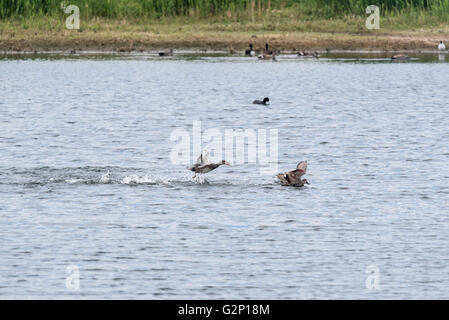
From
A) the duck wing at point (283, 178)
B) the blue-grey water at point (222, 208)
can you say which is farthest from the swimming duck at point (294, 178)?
the blue-grey water at point (222, 208)

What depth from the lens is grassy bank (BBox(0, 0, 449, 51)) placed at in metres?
66.8

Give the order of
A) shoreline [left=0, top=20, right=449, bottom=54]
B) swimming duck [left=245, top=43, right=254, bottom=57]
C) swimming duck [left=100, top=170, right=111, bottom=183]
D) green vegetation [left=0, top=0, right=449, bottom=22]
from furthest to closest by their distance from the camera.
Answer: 1. green vegetation [left=0, top=0, right=449, bottom=22]
2. shoreline [left=0, top=20, right=449, bottom=54]
3. swimming duck [left=245, top=43, right=254, bottom=57]
4. swimming duck [left=100, top=170, right=111, bottom=183]

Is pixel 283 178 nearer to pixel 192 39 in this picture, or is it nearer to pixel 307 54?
pixel 307 54

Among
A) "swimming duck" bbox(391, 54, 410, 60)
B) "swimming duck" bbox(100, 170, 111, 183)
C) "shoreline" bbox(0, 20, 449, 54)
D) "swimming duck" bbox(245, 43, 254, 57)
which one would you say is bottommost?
"swimming duck" bbox(100, 170, 111, 183)

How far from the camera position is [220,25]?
70.0m

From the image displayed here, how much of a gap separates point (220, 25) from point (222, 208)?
169ft

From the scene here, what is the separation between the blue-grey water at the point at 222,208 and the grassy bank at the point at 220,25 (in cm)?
2527

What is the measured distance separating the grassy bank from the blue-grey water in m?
25.3

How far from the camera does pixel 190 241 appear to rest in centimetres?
1677

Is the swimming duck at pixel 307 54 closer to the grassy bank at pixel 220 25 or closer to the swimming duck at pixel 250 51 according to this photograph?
the grassy bank at pixel 220 25

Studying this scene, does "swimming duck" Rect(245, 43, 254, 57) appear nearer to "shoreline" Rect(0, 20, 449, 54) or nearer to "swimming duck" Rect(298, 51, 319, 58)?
"shoreline" Rect(0, 20, 449, 54)

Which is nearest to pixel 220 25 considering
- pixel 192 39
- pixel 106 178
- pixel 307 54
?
pixel 192 39

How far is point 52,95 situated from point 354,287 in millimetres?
33719

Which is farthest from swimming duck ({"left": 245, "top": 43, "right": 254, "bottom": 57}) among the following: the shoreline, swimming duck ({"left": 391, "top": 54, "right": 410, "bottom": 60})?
swimming duck ({"left": 391, "top": 54, "right": 410, "bottom": 60})
